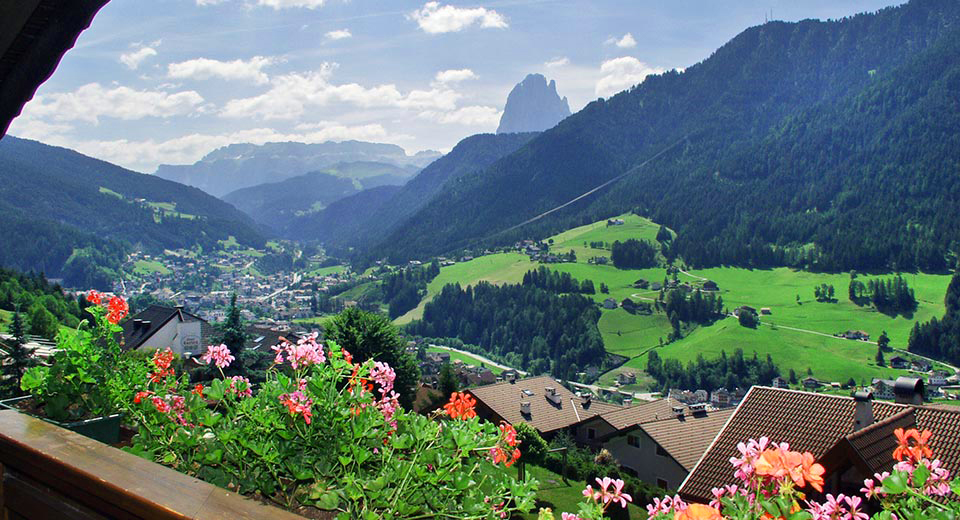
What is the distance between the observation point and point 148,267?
478ft

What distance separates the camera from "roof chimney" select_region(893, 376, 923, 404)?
45.7 feet

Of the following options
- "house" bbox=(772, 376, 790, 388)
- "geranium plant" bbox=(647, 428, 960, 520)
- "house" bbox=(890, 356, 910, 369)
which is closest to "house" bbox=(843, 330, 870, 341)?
"house" bbox=(890, 356, 910, 369)

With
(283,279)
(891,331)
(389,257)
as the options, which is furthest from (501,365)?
(283,279)

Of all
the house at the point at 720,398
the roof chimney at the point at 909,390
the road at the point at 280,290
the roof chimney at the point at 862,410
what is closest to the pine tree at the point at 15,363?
the roof chimney at the point at 862,410

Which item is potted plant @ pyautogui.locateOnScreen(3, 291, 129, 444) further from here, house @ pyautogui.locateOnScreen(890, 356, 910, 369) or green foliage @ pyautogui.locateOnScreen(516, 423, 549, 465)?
house @ pyautogui.locateOnScreen(890, 356, 910, 369)

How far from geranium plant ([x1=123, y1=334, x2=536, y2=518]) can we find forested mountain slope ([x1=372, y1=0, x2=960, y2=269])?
126 meters

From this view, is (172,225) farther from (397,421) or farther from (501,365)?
(397,421)

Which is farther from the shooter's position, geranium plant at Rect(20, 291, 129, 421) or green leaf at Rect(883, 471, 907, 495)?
geranium plant at Rect(20, 291, 129, 421)

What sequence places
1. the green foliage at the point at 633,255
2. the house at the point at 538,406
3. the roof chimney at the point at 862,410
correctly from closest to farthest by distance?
the roof chimney at the point at 862,410
the house at the point at 538,406
the green foliage at the point at 633,255

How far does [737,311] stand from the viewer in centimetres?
9688

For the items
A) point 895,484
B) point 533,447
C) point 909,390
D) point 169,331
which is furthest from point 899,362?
point 895,484

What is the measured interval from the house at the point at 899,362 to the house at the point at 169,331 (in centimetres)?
7650

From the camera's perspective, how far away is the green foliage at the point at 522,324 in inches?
3620

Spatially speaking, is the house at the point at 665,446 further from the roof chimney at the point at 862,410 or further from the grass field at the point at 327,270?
the grass field at the point at 327,270
